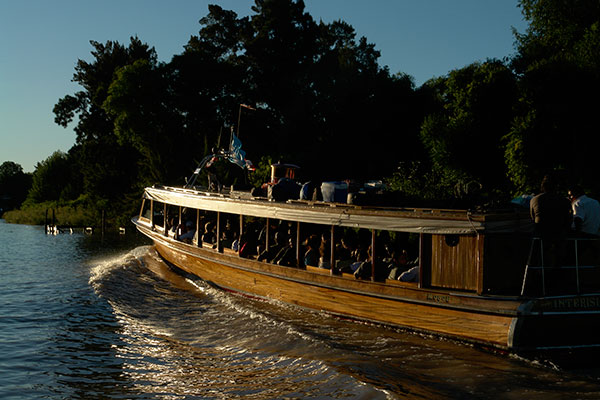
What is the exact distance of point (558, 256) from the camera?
10008 mm

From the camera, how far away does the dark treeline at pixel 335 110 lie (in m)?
23.1

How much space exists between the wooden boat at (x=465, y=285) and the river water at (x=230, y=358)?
0.38 meters

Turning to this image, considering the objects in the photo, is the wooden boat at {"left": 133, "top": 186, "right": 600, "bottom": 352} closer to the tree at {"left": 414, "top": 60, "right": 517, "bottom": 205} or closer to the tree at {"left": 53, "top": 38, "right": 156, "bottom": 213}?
the tree at {"left": 414, "top": 60, "right": 517, "bottom": 205}

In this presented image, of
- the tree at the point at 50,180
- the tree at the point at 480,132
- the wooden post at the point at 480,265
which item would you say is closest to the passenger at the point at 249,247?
the wooden post at the point at 480,265

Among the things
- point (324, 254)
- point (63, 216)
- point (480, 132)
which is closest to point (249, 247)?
point (324, 254)

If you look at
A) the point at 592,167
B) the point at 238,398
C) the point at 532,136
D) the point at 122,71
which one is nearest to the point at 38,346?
the point at 238,398

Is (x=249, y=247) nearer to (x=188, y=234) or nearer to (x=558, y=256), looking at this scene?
(x=188, y=234)

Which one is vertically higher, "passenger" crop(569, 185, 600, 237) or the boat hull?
"passenger" crop(569, 185, 600, 237)

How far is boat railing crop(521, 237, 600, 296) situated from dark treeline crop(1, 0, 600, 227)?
12231mm

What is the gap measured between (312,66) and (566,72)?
94.0 ft

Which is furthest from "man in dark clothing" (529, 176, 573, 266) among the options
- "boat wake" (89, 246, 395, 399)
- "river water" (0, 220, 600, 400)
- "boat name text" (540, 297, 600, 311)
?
"boat wake" (89, 246, 395, 399)

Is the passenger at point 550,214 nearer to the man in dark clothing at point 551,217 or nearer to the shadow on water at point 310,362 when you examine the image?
the man in dark clothing at point 551,217

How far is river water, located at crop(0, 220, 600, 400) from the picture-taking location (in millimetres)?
9008

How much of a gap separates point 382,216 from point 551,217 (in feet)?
10.7
